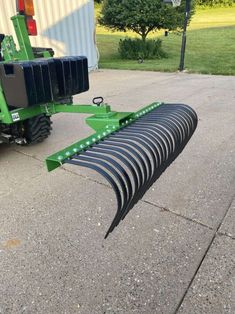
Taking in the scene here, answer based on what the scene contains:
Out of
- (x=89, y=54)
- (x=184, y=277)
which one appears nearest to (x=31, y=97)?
(x=184, y=277)

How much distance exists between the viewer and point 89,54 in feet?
34.1

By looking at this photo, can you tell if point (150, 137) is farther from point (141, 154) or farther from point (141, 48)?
point (141, 48)

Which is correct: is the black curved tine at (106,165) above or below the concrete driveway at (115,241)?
above

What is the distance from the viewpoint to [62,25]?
9094 mm

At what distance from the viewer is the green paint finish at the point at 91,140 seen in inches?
74.8

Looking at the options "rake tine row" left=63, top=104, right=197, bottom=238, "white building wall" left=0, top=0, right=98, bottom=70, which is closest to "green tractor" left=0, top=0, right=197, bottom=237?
"rake tine row" left=63, top=104, right=197, bottom=238

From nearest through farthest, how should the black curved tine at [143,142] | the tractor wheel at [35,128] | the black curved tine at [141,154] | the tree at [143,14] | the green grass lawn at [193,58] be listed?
the black curved tine at [141,154]
the black curved tine at [143,142]
the tractor wheel at [35,128]
the green grass lawn at [193,58]
the tree at [143,14]

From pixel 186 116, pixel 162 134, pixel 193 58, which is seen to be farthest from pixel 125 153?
pixel 193 58

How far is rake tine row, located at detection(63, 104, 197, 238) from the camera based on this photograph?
190cm

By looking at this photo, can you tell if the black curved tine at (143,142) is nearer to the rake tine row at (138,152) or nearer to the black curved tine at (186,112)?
the rake tine row at (138,152)

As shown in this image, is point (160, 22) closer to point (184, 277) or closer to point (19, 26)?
point (19, 26)

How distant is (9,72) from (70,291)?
1.83 metres

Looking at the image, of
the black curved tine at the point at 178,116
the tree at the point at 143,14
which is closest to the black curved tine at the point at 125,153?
the black curved tine at the point at 178,116

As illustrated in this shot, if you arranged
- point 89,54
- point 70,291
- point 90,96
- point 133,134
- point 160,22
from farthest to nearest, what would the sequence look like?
point 160,22 < point 89,54 < point 90,96 < point 133,134 < point 70,291
